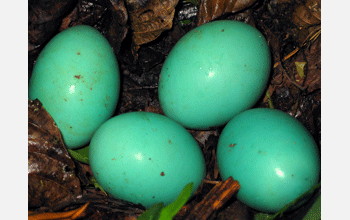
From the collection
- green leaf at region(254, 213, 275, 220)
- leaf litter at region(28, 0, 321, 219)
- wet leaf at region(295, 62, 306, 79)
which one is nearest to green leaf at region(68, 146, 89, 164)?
leaf litter at region(28, 0, 321, 219)

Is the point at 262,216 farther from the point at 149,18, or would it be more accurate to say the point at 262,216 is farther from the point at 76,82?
the point at 149,18

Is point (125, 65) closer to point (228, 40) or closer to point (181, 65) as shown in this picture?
point (181, 65)

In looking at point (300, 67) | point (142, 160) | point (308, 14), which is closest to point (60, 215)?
point (142, 160)

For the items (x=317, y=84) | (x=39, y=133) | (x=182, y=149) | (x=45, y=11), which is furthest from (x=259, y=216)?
(x=45, y=11)

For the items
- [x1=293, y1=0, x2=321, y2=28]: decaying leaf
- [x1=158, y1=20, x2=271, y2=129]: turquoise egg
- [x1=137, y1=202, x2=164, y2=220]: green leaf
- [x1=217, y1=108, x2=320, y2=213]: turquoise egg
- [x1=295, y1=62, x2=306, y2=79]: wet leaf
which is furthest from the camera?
[x1=295, y1=62, x2=306, y2=79]: wet leaf

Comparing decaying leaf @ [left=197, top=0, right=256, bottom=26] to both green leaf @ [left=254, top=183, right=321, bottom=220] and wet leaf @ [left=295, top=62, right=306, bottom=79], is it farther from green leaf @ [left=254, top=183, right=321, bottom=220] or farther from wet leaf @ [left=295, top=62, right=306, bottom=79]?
green leaf @ [left=254, top=183, right=321, bottom=220]
